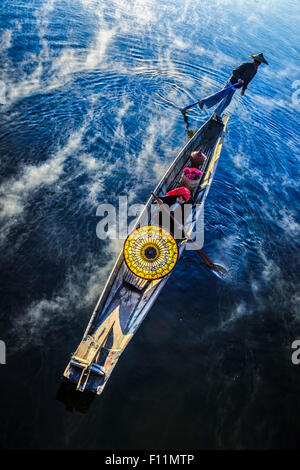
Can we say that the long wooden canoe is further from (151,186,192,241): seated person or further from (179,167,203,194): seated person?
(179,167,203,194): seated person

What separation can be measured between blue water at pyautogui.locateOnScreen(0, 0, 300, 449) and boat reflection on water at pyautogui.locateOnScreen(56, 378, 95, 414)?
0.47 ft

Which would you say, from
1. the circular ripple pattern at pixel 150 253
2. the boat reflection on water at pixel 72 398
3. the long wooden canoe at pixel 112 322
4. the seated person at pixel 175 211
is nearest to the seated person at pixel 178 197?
the seated person at pixel 175 211

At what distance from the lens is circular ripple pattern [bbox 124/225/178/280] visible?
20.1ft

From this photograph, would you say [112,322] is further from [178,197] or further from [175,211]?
[178,197]

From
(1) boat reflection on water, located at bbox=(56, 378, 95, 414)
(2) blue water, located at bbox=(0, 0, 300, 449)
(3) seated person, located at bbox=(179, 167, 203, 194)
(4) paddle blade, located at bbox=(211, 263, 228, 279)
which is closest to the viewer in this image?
(1) boat reflection on water, located at bbox=(56, 378, 95, 414)

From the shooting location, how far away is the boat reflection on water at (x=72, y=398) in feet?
19.0

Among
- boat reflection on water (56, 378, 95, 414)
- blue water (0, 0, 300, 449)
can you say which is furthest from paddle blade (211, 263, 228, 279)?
boat reflection on water (56, 378, 95, 414)

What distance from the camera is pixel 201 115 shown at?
1548 centimetres

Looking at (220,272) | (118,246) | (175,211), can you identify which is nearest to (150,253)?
(175,211)

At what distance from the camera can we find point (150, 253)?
634 cm

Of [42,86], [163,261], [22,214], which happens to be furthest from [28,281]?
[42,86]

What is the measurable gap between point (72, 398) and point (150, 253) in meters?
3.94
